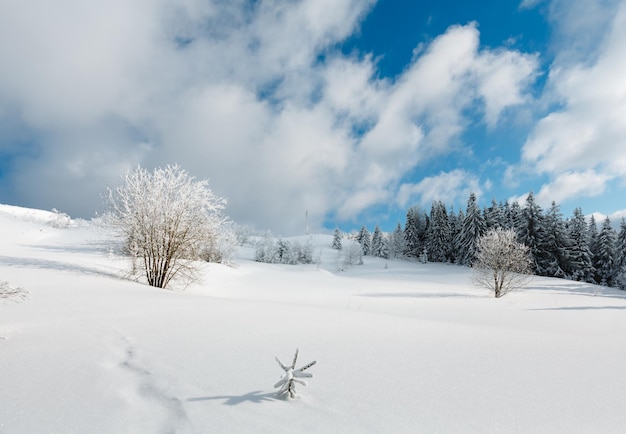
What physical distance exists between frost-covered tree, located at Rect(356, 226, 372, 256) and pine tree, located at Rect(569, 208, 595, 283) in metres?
44.5

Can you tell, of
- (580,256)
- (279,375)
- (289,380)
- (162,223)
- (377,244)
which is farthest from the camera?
(377,244)

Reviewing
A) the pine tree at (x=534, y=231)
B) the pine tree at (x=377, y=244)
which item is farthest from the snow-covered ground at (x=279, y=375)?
the pine tree at (x=377, y=244)

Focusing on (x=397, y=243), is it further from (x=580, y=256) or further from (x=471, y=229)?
(x=580, y=256)

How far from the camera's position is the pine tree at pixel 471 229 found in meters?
49.9

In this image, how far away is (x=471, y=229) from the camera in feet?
165

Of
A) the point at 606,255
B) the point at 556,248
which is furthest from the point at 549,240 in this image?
the point at 606,255

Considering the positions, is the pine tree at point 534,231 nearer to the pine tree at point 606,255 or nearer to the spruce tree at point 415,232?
the pine tree at point 606,255

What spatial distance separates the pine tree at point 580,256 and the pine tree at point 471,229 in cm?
1183

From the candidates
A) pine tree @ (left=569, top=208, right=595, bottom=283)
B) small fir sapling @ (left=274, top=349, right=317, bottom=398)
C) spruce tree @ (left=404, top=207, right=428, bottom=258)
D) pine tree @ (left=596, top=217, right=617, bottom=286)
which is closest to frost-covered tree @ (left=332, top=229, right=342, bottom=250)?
spruce tree @ (left=404, top=207, right=428, bottom=258)

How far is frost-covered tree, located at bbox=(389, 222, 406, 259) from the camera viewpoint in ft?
233

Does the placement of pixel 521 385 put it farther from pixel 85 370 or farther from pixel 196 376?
pixel 85 370

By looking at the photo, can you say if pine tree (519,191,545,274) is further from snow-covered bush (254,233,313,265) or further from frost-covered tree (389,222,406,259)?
snow-covered bush (254,233,313,265)

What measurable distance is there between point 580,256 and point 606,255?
2906mm

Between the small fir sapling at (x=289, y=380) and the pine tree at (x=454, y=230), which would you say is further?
the pine tree at (x=454, y=230)
